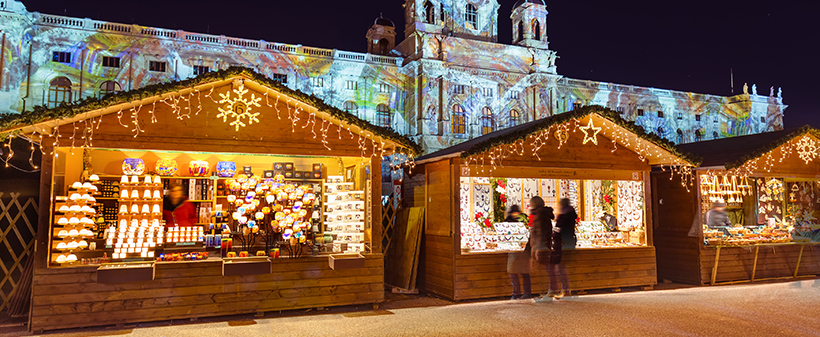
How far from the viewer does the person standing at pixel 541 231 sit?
24.9 feet

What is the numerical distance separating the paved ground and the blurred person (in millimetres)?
2304

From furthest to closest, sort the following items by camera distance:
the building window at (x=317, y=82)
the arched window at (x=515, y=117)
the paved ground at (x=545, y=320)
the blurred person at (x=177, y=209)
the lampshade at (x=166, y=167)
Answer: the arched window at (x=515, y=117), the building window at (x=317, y=82), the blurred person at (x=177, y=209), the lampshade at (x=166, y=167), the paved ground at (x=545, y=320)

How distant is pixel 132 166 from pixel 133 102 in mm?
1900

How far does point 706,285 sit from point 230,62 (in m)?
21.5

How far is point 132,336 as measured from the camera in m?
5.67

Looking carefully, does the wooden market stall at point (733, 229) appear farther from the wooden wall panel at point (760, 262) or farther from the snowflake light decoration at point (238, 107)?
the snowflake light decoration at point (238, 107)

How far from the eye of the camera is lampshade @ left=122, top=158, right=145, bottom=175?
25.9 ft

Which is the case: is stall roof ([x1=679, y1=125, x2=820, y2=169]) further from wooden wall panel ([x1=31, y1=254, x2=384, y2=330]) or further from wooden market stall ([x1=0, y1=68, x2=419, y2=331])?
wooden wall panel ([x1=31, y1=254, x2=384, y2=330])

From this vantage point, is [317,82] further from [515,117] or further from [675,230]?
[675,230]

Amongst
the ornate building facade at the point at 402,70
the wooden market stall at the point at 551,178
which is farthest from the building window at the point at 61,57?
the wooden market stall at the point at 551,178

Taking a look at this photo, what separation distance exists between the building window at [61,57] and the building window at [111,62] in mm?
1327

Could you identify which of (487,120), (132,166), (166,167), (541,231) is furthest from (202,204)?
(487,120)

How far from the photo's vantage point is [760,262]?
9.98 meters

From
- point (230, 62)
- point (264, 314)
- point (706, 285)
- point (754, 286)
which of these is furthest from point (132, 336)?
point (230, 62)
